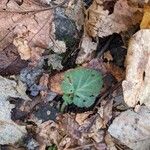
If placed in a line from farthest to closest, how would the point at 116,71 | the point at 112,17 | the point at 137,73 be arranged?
the point at 116,71 → the point at 112,17 → the point at 137,73

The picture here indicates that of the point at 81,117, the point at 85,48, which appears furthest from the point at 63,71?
the point at 81,117

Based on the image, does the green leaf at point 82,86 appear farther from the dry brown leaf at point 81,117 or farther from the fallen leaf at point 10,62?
the fallen leaf at point 10,62

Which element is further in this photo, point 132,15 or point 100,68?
point 100,68

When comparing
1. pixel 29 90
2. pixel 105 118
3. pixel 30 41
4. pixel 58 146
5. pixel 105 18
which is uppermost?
pixel 105 18

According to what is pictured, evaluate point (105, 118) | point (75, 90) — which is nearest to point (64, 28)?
point (75, 90)

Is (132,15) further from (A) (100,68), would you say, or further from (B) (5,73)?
(B) (5,73)

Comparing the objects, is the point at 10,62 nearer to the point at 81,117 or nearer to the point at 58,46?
the point at 58,46

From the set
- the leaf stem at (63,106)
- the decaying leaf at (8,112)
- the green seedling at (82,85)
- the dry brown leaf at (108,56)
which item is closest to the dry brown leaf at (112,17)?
the dry brown leaf at (108,56)
